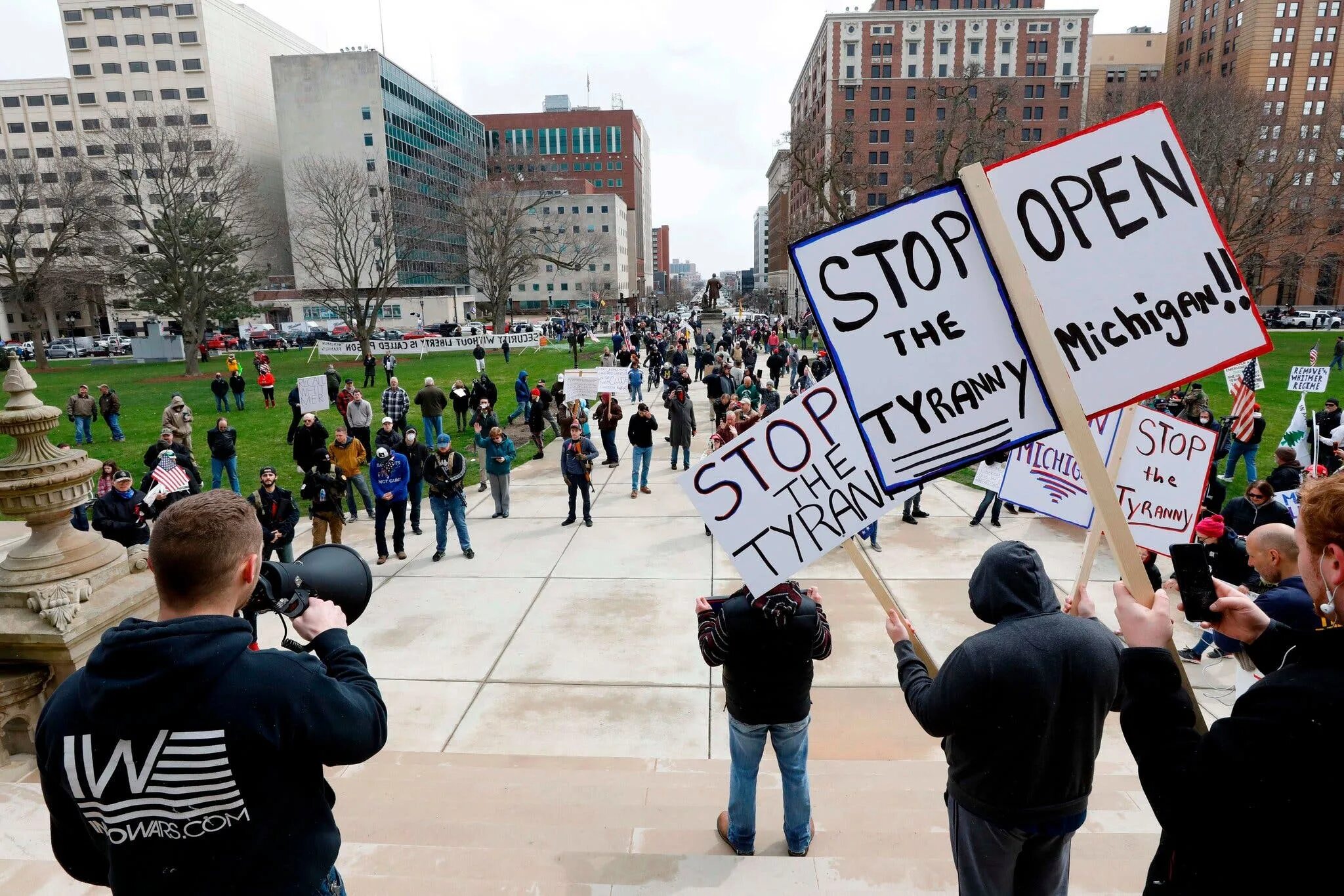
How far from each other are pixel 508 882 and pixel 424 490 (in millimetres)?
11467

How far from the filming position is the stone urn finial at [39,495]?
4.39 m

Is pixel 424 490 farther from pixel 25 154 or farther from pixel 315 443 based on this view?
pixel 25 154

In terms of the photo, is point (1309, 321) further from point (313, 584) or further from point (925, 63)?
point (313, 584)

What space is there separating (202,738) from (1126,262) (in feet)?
9.32

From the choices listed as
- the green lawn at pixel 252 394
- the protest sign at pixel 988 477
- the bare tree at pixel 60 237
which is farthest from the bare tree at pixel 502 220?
the protest sign at pixel 988 477

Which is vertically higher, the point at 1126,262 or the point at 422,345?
the point at 1126,262

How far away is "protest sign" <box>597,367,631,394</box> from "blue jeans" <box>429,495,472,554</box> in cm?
635

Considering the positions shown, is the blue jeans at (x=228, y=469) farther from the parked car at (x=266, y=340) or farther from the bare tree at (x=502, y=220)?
the parked car at (x=266, y=340)

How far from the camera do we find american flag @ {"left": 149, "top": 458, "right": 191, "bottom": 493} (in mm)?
9383

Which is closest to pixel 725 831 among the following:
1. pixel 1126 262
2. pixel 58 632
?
pixel 1126 262

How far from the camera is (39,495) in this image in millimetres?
4438

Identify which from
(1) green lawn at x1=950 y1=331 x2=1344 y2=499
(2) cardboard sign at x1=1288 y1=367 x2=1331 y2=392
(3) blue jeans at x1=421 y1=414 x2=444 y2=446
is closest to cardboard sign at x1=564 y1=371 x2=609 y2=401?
(3) blue jeans at x1=421 y1=414 x2=444 y2=446

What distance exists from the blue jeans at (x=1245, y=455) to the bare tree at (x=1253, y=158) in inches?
867

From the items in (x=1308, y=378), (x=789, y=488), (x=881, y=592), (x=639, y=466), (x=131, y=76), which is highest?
(x=131, y=76)
